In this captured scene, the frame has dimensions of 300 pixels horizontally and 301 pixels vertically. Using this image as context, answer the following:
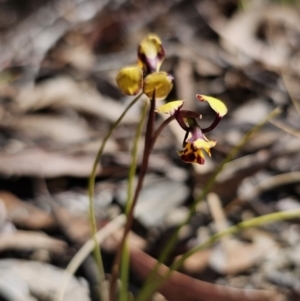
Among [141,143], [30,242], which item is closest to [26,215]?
[30,242]

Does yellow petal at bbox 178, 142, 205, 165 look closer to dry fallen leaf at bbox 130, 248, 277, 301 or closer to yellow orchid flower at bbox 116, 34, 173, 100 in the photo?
yellow orchid flower at bbox 116, 34, 173, 100

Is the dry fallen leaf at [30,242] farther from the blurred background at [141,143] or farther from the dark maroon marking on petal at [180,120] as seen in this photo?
the dark maroon marking on petal at [180,120]

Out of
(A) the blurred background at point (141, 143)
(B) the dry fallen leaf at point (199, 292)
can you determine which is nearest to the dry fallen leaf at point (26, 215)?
(A) the blurred background at point (141, 143)

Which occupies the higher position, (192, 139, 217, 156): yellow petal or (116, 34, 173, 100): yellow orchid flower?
(116, 34, 173, 100): yellow orchid flower

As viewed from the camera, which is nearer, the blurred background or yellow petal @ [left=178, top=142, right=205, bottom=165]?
yellow petal @ [left=178, top=142, right=205, bottom=165]

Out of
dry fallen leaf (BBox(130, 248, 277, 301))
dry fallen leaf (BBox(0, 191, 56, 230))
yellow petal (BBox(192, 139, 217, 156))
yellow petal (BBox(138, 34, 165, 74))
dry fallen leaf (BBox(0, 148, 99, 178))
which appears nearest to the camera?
yellow petal (BBox(192, 139, 217, 156))

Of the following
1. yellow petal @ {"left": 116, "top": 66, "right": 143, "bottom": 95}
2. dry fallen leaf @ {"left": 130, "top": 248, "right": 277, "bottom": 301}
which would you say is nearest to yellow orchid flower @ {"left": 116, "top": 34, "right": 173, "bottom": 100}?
yellow petal @ {"left": 116, "top": 66, "right": 143, "bottom": 95}
